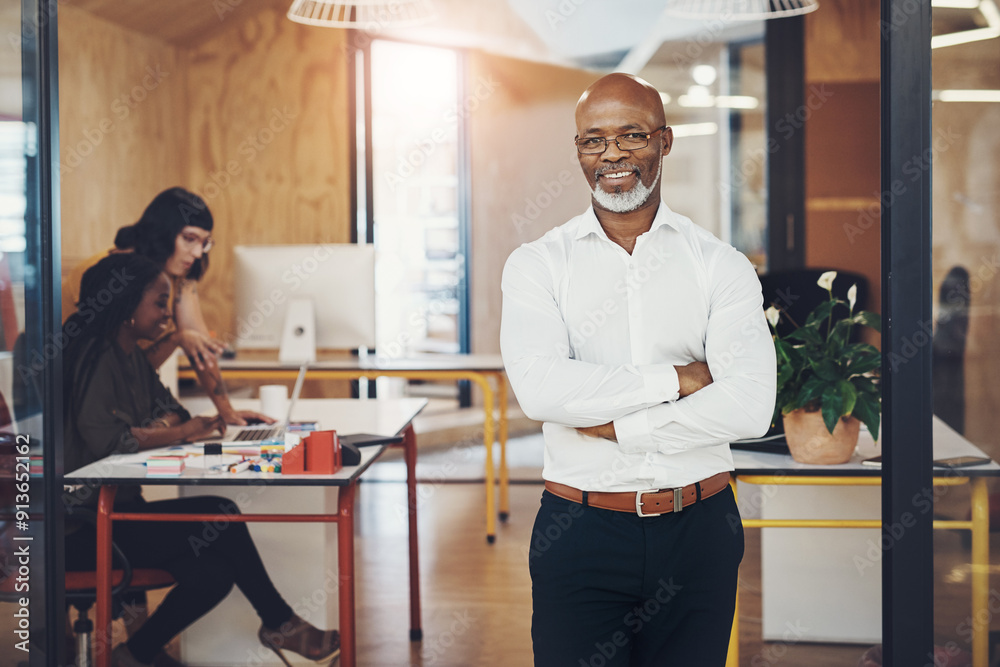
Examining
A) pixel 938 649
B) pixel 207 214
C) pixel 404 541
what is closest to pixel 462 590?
pixel 404 541

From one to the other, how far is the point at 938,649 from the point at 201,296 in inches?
203

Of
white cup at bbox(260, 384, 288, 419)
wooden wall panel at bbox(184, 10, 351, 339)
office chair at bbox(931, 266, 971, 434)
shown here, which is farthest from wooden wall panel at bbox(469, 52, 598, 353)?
office chair at bbox(931, 266, 971, 434)

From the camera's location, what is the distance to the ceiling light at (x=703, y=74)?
6.42 m

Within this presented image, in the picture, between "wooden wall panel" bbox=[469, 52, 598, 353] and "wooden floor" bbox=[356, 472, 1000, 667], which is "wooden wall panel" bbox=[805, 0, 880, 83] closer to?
"wooden wall panel" bbox=[469, 52, 598, 353]

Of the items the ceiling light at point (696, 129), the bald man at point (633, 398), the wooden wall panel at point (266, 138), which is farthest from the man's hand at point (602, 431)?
the ceiling light at point (696, 129)

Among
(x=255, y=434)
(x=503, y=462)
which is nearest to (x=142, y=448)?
(x=255, y=434)

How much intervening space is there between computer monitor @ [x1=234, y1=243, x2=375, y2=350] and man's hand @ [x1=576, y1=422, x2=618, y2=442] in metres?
2.57

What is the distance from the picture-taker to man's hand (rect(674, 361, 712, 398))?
1.70 metres

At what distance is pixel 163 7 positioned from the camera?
17.1ft

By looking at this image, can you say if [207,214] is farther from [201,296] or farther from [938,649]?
[201,296]

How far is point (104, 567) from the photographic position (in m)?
2.33

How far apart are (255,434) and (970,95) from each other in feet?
6.91

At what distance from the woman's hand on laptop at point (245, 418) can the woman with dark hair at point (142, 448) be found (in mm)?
163

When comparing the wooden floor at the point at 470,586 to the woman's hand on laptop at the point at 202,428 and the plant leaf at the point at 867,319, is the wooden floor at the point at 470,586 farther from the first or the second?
the woman's hand on laptop at the point at 202,428
